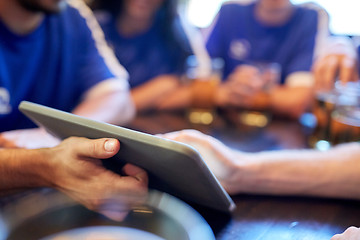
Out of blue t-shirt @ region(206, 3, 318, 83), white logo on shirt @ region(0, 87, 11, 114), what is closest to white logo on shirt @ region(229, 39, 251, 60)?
blue t-shirt @ region(206, 3, 318, 83)

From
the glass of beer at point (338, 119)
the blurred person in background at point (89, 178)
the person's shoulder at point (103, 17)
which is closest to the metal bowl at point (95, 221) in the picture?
the blurred person in background at point (89, 178)

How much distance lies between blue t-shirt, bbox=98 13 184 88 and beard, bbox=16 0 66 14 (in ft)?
2.17

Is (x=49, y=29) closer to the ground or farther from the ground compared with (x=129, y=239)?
farther from the ground

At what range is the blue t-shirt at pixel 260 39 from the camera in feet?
6.25

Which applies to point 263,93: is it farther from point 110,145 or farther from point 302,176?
point 110,145

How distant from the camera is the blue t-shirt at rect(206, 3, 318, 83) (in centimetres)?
190

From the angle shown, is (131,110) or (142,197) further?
(131,110)

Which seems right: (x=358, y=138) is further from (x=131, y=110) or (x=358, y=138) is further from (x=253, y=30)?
(x=253, y=30)

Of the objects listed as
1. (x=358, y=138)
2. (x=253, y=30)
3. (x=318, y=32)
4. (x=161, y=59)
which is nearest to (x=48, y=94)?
(x=161, y=59)

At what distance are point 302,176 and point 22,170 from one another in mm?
542

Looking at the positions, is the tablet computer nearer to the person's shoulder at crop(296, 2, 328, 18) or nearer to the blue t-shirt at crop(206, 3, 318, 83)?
the blue t-shirt at crop(206, 3, 318, 83)

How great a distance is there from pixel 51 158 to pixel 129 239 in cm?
19

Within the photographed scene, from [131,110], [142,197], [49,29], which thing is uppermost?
[49,29]

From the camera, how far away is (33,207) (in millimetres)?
543
